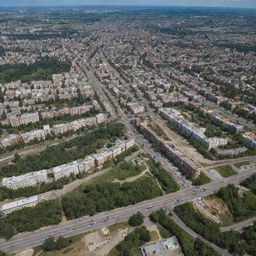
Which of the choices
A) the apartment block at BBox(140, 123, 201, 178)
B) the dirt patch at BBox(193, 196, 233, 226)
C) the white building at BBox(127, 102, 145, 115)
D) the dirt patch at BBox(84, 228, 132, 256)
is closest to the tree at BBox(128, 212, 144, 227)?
the dirt patch at BBox(84, 228, 132, 256)

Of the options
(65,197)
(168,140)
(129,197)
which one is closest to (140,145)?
(168,140)

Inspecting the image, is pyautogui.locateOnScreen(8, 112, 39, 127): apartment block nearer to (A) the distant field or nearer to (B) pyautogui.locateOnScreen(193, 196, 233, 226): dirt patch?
(A) the distant field

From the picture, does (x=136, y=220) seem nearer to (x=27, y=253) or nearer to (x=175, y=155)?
(x=27, y=253)

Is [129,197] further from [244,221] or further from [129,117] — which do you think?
[129,117]

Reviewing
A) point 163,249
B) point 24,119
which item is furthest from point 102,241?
point 24,119

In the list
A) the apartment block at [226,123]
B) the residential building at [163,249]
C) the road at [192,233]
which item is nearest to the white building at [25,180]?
the residential building at [163,249]
